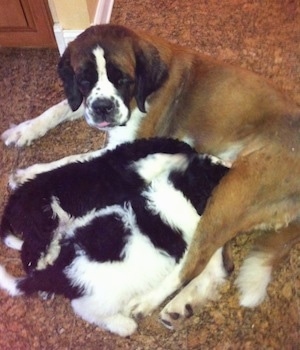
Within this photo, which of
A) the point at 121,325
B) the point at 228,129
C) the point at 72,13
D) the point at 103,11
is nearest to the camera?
the point at 121,325

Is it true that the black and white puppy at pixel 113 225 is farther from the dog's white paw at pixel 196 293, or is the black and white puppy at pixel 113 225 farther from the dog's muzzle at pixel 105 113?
A: the dog's muzzle at pixel 105 113

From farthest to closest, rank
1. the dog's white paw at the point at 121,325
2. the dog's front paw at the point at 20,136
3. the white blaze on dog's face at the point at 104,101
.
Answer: the dog's front paw at the point at 20,136 < the white blaze on dog's face at the point at 104,101 < the dog's white paw at the point at 121,325

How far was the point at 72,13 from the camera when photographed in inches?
120

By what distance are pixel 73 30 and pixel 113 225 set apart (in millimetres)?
1455

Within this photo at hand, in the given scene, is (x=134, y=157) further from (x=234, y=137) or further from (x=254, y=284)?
(x=254, y=284)

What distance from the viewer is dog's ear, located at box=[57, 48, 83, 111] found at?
2.43 m

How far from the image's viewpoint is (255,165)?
2271mm

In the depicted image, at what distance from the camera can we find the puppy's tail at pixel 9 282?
229 centimetres

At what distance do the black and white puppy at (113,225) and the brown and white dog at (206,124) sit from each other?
10 centimetres

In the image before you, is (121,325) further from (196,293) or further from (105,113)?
(105,113)

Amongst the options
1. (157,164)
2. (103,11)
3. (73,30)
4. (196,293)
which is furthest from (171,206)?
(103,11)

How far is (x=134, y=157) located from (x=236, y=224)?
0.53 m

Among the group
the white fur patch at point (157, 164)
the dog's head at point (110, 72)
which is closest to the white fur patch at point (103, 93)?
the dog's head at point (110, 72)

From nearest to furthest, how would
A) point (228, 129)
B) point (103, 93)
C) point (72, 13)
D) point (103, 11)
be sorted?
point (103, 93)
point (228, 129)
point (72, 13)
point (103, 11)
